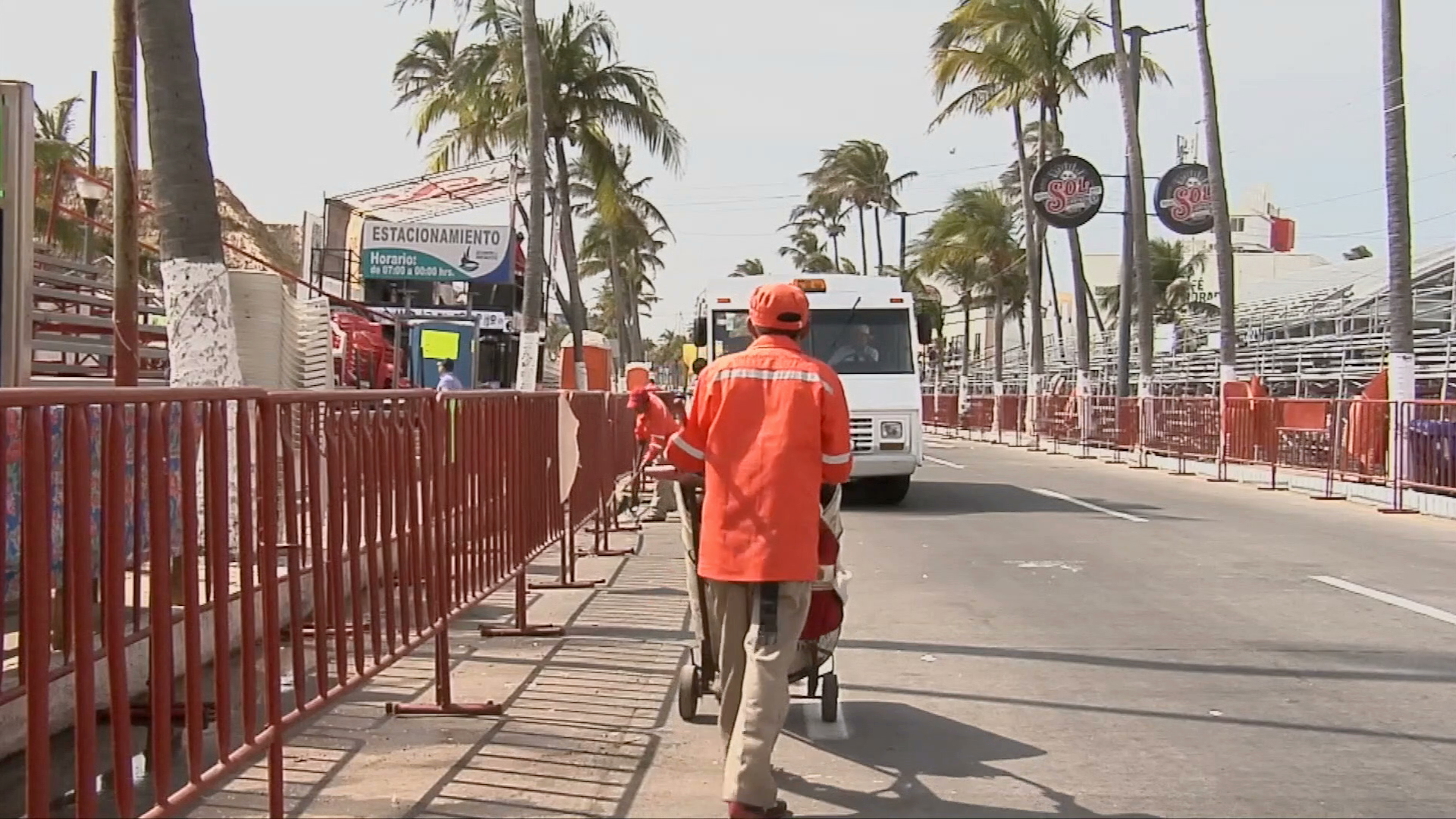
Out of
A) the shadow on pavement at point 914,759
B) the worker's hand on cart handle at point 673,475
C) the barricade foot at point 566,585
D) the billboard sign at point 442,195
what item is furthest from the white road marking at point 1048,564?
the billboard sign at point 442,195

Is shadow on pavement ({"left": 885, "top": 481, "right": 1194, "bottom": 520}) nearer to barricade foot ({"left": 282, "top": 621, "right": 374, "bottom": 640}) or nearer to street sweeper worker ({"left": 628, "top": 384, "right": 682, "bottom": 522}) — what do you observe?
street sweeper worker ({"left": 628, "top": 384, "right": 682, "bottom": 522})

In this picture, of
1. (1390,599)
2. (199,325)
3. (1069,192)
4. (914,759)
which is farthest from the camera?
(1069,192)

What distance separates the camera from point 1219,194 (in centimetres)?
2802

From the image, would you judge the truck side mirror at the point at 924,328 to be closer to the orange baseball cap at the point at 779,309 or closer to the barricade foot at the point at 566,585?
the barricade foot at the point at 566,585

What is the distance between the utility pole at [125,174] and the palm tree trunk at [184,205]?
116 centimetres

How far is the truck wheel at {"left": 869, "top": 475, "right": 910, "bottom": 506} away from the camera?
18.7m

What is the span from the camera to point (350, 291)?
26188 mm

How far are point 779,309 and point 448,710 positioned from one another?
104 inches

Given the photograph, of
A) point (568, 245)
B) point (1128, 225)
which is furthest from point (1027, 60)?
point (568, 245)

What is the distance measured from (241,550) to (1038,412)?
36050 mm

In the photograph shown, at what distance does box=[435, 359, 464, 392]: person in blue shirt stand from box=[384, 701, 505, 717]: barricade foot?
25.8ft

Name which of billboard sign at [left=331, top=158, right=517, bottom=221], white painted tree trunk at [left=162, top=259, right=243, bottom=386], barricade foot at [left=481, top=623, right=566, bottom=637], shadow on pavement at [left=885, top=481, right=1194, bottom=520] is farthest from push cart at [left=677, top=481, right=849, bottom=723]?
billboard sign at [left=331, top=158, right=517, bottom=221]

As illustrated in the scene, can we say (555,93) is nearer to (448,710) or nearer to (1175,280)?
(448,710)

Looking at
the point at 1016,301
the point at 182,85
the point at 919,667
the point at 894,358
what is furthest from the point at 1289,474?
the point at 1016,301
